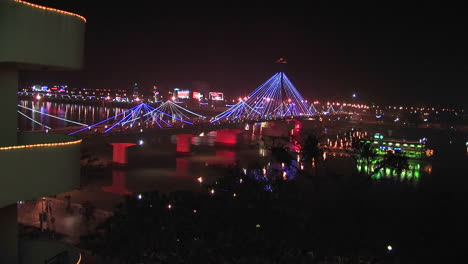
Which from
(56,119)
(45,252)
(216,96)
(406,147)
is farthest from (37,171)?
(216,96)

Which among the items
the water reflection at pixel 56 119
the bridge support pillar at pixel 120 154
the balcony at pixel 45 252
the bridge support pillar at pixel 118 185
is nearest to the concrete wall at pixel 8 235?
the balcony at pixel 45 252

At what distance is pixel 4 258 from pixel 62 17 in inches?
99.9

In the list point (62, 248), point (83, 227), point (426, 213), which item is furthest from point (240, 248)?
point (426, 213)

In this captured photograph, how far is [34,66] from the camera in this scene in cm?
387

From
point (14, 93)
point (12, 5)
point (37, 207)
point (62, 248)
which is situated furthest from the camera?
point (37, 207)

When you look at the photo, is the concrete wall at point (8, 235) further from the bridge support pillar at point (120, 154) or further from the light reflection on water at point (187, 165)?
the bridge support pillar at point (120, 154)

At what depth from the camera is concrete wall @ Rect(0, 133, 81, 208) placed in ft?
11.1

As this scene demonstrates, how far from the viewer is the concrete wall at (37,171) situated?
337cm

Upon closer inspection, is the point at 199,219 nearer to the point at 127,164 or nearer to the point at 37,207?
the point at 37,207

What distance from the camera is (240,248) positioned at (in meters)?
6.38

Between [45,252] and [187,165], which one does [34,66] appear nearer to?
[45,252]

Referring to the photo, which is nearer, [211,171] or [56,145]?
[56,145]

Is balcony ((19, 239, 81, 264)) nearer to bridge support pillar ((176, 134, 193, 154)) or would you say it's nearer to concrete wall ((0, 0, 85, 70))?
concrete wall ((0, 0, 85, 70))

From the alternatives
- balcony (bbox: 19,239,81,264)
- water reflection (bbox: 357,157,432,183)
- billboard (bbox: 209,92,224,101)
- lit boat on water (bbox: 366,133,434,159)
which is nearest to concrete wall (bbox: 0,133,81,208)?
balcony (bbox: 19,239,81,264)
